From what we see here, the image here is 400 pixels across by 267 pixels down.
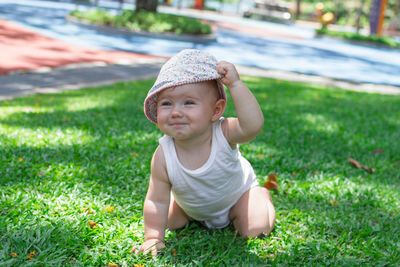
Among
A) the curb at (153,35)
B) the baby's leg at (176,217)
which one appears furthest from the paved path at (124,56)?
the baby's leg at (176,217)

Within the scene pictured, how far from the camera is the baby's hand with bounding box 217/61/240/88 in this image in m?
1.98

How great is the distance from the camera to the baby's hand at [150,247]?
6.79 feet

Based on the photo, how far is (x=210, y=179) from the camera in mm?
2162

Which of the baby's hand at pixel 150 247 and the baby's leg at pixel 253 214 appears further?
the baby's leg at pixel 253 214

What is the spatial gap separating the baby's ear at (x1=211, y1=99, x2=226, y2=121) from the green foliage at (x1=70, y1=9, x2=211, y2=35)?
14.1 meters

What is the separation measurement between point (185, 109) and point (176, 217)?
76cm

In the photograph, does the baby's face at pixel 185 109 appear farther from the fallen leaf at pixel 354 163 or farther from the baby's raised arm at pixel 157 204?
the fallen leaf at pixel 354 163

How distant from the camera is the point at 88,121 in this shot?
170 inches

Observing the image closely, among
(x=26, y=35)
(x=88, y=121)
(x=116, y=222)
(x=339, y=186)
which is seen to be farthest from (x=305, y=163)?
(x=26, y=35)

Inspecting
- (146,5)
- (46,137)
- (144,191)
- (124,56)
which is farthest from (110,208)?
(146,5)

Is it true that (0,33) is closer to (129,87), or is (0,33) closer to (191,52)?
(129,87)

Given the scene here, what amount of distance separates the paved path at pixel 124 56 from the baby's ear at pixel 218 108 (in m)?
4.52

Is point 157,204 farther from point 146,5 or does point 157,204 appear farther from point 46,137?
point 146,5

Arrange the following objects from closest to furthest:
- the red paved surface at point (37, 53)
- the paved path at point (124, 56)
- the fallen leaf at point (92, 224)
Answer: the fallen leaf at point (92, 224), the paved path at point (124, 56), the red paved surface at point (37, 53)
